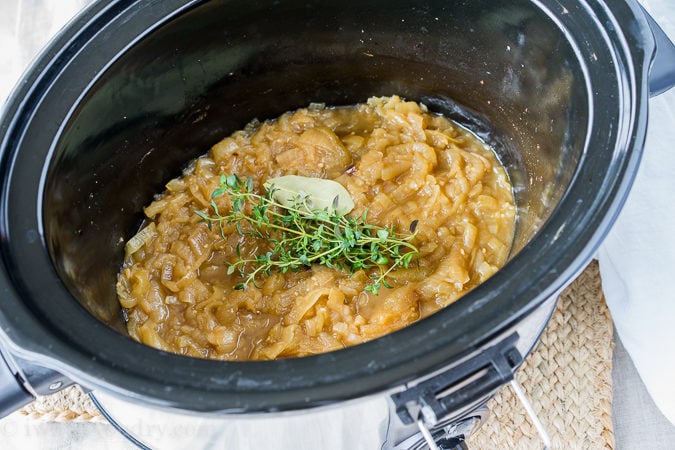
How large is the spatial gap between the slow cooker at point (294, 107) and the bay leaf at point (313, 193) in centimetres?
39

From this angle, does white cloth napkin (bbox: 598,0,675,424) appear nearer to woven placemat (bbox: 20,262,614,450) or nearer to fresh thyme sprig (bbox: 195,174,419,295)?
woven placemat (bbox: 20,262,614,450)

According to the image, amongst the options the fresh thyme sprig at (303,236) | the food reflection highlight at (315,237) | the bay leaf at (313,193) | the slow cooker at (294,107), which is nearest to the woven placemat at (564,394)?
the slow cooker at (294,107)

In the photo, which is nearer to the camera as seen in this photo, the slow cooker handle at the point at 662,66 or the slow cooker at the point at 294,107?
the slow cooker at the point at 294,107

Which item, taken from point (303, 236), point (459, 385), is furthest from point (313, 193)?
point (459, 385)

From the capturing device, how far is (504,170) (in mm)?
2535

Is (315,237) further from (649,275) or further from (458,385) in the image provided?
(649,275)

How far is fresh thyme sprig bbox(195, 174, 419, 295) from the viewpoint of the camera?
2131 mm

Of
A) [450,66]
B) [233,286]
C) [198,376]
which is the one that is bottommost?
[198,376]

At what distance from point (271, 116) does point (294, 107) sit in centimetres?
9

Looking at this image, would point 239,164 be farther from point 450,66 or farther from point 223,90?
point 450,66

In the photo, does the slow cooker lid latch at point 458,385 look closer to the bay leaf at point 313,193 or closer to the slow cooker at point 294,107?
the slow cooker at point 294,107

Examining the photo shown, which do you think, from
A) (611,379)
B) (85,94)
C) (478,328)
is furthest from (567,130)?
(85,94)

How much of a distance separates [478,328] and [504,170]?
45.9 inches

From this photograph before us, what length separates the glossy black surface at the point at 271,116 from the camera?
1486mm
